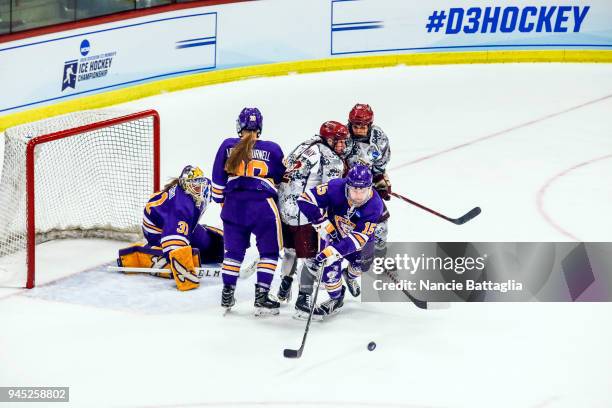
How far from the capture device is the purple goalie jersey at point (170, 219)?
7.06m

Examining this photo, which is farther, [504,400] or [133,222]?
[133,222]

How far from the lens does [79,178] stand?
7918mm

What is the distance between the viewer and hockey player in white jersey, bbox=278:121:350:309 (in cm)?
638

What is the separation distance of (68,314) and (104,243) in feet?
4.40

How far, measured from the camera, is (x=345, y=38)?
40.4 ft

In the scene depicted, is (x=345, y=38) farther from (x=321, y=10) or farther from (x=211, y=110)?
(x=211, y=110)

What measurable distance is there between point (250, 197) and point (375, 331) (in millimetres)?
989

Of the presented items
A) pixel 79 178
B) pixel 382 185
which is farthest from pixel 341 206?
pixel 79 178

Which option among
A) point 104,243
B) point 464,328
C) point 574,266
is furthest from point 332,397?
point 104,243

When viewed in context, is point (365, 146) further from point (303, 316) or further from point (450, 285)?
point (303, 316)

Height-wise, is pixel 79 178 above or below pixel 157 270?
above

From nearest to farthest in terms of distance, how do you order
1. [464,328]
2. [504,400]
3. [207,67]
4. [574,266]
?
[504,400], [464,328], [574,266], [207,67]

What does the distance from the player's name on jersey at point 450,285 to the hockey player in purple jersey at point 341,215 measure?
50cm

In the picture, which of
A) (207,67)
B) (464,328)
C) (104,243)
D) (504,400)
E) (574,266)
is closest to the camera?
(504,400)
